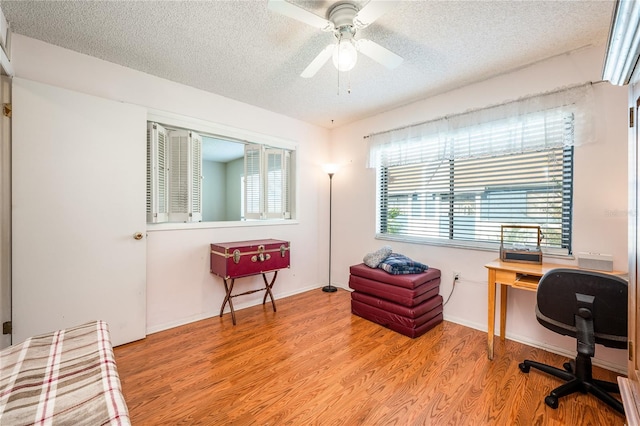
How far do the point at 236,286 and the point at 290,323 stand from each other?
87cm

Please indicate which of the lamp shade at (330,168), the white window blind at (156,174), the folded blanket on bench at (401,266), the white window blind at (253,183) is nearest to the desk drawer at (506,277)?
the folded blanket on bench at (401,266)

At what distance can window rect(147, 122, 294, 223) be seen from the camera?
2.71 meters

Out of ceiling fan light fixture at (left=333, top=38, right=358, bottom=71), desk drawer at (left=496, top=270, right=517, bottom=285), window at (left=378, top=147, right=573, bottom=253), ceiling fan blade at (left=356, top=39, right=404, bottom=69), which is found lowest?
desk drawer at (left=496, top=270, right=517, bottom=285)

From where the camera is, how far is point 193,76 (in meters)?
2.68

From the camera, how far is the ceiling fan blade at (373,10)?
4.57 ft

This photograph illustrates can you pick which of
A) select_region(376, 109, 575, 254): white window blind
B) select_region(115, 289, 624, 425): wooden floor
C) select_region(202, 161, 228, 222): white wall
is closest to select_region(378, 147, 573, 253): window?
select_region(376, 109, 575, 254): white window blind

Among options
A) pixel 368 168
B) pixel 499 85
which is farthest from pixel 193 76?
pixel 499 85

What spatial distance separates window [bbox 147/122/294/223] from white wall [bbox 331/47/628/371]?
4.21ft

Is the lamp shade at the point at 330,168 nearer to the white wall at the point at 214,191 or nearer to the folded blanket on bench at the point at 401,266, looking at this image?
the folded blanket on bench at the point at 401,266

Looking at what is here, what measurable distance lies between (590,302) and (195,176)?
3441 millimetres

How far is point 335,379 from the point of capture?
6.33 feet

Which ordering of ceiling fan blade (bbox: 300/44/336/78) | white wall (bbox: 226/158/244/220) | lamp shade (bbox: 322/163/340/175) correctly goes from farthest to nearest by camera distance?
white wall (bbox: 226/158/244/220) < lamp shade (bbox: 322/163/340/175) < ceiling fan blade (bbox: 300/44/336/78)

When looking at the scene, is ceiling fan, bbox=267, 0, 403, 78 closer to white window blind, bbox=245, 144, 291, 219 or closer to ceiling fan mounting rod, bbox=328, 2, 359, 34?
ceiling fan mounting rod, bbox=328, 2, 359, 34

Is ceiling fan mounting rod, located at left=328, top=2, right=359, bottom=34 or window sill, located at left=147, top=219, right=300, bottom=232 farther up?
ceiling fan mounting rod, located at left=328, top=2, right=359, bottom=34
